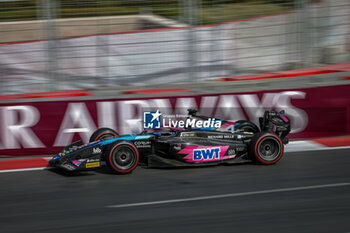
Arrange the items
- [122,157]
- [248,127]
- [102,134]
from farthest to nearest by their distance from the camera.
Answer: [248,127] < [102,134] < [122,157]

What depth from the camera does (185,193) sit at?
646 cm

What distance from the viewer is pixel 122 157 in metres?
7.43

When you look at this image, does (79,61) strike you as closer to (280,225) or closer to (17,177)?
(17,177)

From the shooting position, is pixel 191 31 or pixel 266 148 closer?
pixel 266 148

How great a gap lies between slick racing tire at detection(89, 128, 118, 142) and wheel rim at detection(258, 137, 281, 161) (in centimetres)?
256

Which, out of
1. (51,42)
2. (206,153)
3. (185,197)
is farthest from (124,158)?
(51,42)

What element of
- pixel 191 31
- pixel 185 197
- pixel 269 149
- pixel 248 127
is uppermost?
pixel 191 31

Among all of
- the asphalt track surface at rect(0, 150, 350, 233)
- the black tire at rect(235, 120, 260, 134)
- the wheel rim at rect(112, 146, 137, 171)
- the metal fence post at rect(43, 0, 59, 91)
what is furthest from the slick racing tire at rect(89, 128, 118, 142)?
the black tire at rect(235, 120, 260, 134)

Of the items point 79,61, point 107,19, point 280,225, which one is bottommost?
point 280,225

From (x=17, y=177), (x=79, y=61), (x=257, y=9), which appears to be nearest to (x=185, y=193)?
(x=17, y=177)

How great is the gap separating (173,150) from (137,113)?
1.69 meters

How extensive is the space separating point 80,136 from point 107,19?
8.20 ft

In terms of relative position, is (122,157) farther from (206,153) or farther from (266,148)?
(266,148)

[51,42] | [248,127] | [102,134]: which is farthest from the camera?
[51,42]
